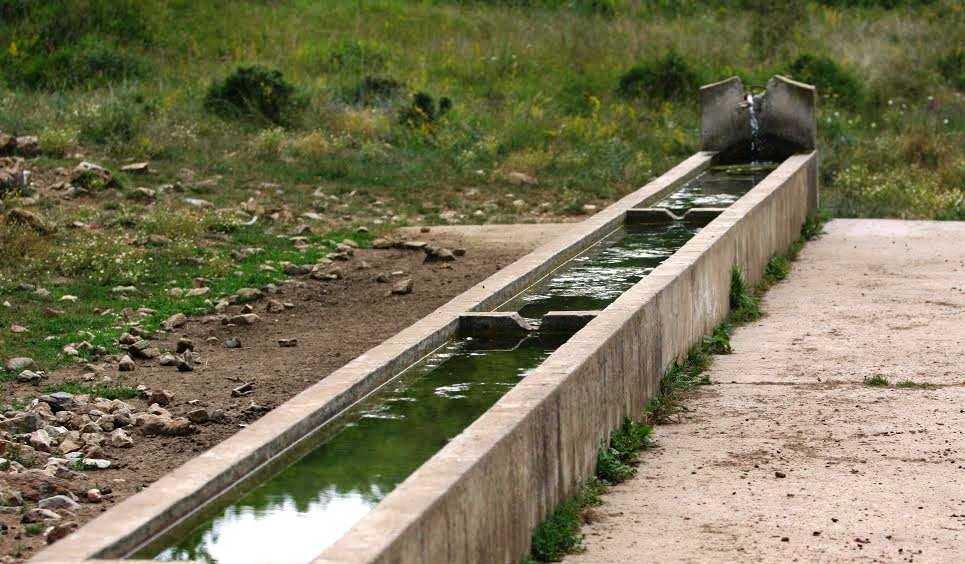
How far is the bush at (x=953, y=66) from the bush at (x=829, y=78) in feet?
6.33

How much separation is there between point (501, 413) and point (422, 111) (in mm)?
13632

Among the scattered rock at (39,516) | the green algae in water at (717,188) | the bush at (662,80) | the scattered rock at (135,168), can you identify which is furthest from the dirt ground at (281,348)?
the bush at (662,80)

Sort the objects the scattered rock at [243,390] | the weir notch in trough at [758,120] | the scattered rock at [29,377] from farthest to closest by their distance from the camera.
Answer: the weir notch in trough at [758,120] → the scattered rock at [29,377] → the scattered rock at [243,390]

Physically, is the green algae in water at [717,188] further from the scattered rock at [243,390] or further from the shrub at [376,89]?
the scattered rock at [243,390]

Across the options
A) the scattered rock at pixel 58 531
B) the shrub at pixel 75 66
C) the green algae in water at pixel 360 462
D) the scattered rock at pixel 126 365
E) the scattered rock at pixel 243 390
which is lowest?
the scattered rock at pixel 243 390

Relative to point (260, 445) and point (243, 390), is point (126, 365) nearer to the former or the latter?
point (243, 390)

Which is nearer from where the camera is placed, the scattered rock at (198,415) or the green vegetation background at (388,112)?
the scattered rock at (198,415)

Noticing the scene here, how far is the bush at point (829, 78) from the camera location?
20.8 meters

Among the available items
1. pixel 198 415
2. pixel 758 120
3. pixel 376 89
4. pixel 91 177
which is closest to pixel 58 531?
pixel 198 415

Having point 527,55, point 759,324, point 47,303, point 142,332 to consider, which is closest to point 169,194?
point 47,303

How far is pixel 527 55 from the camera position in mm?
22828

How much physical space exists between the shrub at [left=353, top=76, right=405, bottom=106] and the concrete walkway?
31.5ft

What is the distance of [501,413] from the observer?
226 inches

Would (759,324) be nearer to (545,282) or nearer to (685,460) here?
(545,282)
